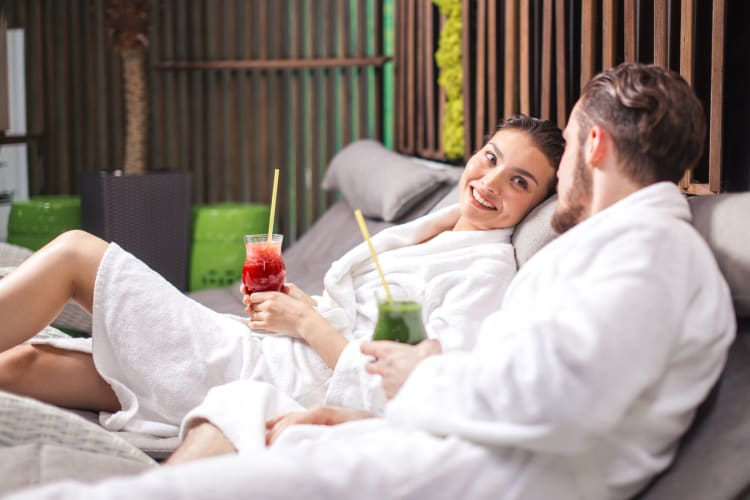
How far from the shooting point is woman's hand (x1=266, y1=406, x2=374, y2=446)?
155cm

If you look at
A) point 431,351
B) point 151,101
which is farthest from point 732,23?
point 151,101

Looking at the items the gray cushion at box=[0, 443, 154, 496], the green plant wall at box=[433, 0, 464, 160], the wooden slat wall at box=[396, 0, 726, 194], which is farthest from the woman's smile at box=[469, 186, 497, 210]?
the green plant wall at box=[433, 0, 464, 160]

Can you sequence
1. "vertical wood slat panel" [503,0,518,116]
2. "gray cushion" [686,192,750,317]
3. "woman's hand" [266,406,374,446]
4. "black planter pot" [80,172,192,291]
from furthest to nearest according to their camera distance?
"black planter pot" [80,172,192,291]
"vertical wood slat panel" [503,0,518,116]
"woman's hand" [266,406,374,446]
"gray cushion" [686,192,750,317]

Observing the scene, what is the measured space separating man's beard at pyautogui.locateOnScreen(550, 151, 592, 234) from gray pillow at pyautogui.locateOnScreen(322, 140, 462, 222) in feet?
5.87

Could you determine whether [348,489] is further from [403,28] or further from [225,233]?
[403,28]

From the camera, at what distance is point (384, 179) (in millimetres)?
3635

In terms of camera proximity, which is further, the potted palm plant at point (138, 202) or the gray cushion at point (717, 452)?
the potted palm plant at point (138, 202)

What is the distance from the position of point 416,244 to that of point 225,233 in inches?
92.5

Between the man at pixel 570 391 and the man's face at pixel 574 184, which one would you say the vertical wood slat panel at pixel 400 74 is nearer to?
the man's face at pixel 574 184

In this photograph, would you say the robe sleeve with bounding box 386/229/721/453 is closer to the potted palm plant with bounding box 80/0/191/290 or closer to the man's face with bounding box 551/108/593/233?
the man's face with bounding box 551/108/593/233

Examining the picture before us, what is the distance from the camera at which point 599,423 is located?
1190 millimetres

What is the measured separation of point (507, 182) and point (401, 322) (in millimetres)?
753

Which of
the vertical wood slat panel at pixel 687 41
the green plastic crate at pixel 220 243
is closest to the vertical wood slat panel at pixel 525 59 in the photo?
the vertical wood slat panel at pixel 687 41

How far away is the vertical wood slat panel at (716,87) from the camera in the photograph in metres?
1.92
